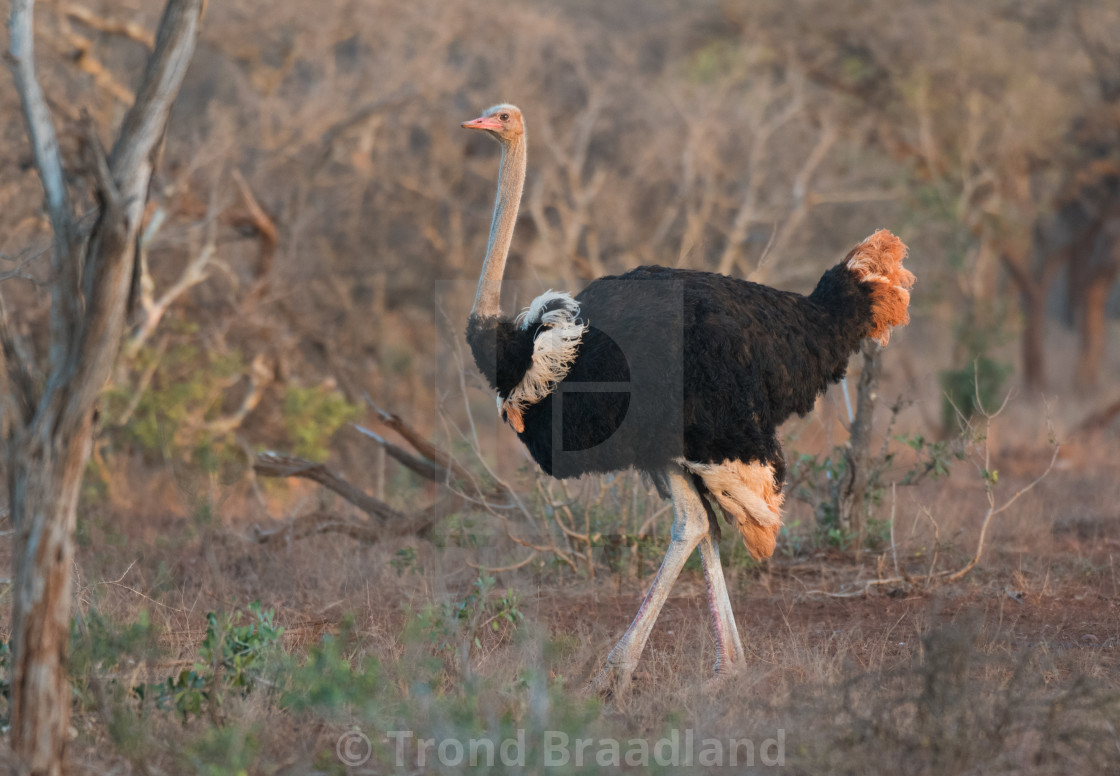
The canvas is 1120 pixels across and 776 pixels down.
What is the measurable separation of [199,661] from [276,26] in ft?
27.9

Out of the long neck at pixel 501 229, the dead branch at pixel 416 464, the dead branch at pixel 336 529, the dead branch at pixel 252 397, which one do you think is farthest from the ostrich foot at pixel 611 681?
the dead branch at pixel 252 397

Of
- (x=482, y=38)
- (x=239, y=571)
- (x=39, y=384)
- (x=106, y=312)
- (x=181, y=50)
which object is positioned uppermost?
(x=482, y=38)

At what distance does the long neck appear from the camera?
13.8ft

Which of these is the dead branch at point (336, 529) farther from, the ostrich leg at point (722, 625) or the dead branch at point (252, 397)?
the dead branch at point (252, 397)

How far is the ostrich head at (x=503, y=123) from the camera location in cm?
458

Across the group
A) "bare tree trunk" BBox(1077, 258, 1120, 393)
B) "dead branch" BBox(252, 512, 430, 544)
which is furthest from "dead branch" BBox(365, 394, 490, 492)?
"bare tree trunk" BBox(1077, 258, 1120, 393)

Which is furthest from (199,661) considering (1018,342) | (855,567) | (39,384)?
(1018,342)

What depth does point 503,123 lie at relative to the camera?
4609mm

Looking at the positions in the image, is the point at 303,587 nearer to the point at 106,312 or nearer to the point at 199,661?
the point at 199,661

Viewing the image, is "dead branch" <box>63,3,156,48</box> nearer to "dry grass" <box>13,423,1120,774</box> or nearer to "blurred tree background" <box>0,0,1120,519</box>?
"blurred tree background" <box>0,0,1120,519</box>

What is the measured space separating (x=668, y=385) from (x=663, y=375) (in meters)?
0.04

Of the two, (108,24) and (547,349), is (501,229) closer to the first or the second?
(547,349)

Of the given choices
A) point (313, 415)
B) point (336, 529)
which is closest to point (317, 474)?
point (336, 529)

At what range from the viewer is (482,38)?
12.9m
